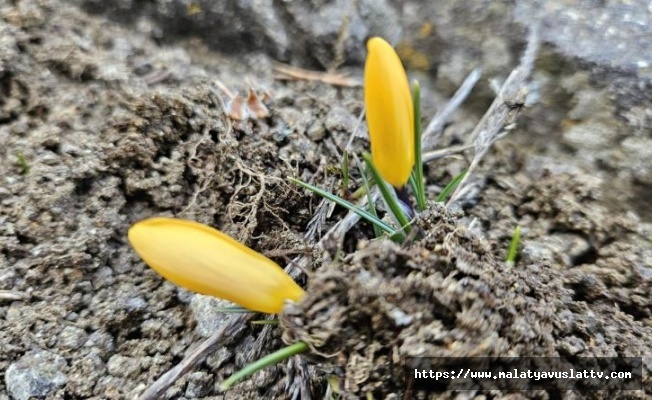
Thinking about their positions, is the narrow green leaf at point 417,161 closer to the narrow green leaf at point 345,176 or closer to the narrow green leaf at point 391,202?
the narrow green leaf at point 391,202

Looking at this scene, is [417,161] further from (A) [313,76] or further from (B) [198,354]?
(A) [313,76]

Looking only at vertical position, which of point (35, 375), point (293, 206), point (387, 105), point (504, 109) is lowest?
point (35, 375)

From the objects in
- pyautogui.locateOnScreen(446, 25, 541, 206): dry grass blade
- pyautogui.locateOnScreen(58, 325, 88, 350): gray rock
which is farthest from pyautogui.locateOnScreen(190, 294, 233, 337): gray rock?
pyautogui.locateOnScreen(446, 25, 541, 206): dry grass blade

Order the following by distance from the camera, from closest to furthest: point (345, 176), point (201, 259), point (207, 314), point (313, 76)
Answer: point (201, 259)
point (207, 314)
point (345, 176)
point (313, 76)

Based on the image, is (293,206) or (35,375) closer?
(35,375)

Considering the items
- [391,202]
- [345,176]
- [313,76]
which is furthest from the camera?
[313,76]

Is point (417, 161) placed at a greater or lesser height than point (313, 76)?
greater

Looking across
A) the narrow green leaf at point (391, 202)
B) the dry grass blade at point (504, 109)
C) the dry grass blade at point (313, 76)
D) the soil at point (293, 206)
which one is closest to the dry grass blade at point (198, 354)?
the soil at point (293, 206)

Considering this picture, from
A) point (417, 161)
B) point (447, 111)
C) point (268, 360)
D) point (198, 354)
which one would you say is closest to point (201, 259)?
point (268, 360)
